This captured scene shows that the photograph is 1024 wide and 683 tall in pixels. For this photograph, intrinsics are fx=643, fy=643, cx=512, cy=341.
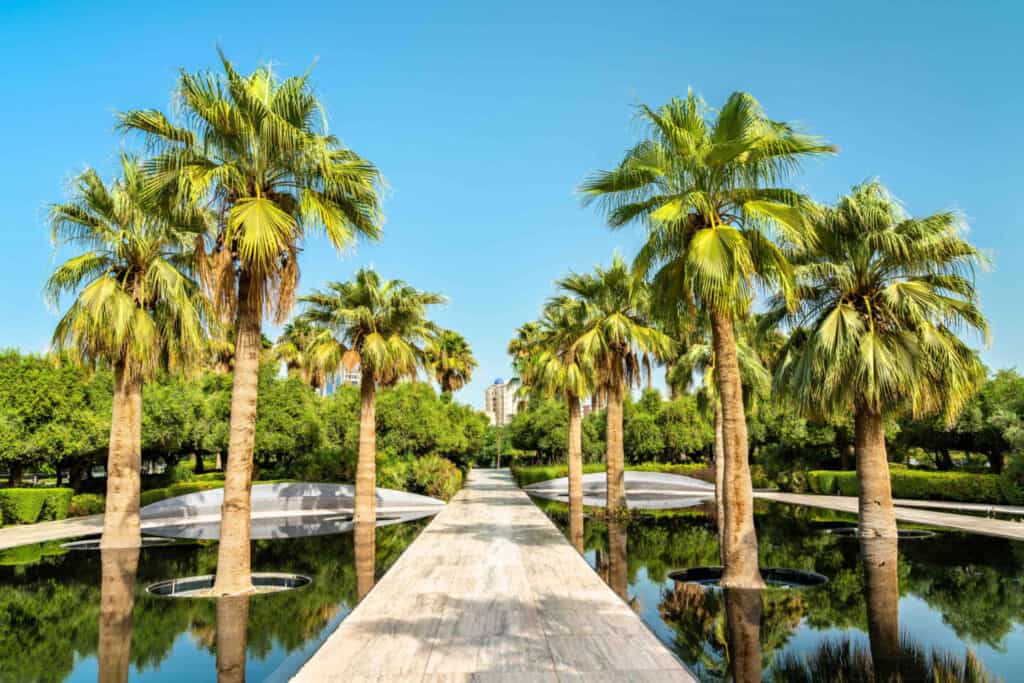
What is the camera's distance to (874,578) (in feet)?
33.1

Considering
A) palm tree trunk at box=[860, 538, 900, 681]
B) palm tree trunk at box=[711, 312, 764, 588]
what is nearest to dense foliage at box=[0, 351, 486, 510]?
palm tree trunk at box=[860, 538, 900, 681]

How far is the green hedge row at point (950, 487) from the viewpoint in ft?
73.2

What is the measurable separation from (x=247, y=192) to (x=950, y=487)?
2621 cm

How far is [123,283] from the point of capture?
1419cm

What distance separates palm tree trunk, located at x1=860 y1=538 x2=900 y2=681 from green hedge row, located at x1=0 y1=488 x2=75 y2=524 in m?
23.0

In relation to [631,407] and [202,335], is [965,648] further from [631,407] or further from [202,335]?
[631,407]

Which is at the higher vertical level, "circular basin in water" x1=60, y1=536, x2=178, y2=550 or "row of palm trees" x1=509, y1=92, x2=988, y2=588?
"row of palm trees" x1=509, y1=92, x2=988, y2=588

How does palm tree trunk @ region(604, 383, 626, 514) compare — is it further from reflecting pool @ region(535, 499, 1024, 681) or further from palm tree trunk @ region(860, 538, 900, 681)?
palm tree trunk @ region(860, 538, 900, 681)

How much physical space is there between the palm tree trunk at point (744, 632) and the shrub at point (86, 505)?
75.2ft

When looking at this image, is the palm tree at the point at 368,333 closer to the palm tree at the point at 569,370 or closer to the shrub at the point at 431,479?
the palm tree at the point at 569,370

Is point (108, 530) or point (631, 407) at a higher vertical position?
point (631, 407)

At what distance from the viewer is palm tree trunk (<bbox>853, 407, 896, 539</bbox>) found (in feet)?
46.2

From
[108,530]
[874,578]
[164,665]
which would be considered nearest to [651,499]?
[874,578]

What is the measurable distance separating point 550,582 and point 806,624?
3.56 m
